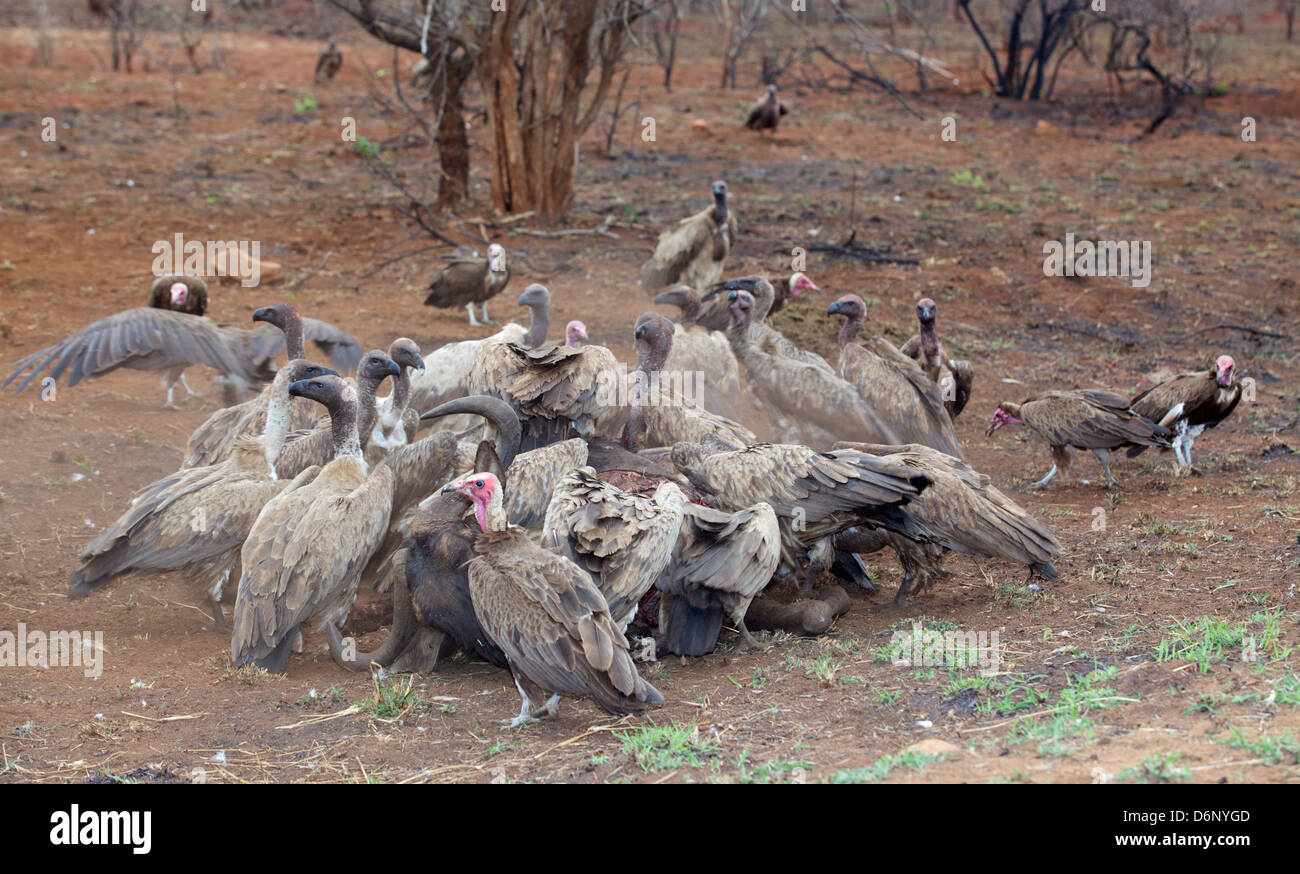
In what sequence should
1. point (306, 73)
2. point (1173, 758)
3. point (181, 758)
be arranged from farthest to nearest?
point (306, 73), point (181, 758), point (1173, 758)

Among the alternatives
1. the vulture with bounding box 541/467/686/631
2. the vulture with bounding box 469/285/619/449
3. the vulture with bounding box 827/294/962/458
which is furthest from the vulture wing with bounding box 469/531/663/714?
the vulture with bounding box 827/294/962/458

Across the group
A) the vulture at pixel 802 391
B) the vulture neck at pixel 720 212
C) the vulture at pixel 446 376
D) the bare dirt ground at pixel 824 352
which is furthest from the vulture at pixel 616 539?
the vulture neck at pixel 720 212

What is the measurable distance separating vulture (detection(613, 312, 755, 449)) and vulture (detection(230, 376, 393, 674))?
5.42 feet

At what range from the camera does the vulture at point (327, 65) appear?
24.6 m

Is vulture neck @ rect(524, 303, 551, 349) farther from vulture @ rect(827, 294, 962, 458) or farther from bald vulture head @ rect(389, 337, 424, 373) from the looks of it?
vulture @ rect(827, 294, 962, 458)

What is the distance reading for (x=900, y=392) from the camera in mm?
7676

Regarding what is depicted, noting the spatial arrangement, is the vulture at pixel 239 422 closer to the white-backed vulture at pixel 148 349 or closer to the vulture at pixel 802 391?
the white-backed vulture at pixel 148 349

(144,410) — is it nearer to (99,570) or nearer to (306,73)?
(99,570)

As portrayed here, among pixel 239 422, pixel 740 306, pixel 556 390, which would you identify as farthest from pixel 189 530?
pixel 740 306

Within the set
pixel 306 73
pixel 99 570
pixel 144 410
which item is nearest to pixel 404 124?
pixel 306 73

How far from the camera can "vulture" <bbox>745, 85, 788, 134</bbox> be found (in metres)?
20.2

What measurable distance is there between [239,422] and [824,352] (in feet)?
15.3

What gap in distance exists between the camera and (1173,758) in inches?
140

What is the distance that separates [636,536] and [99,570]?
2.50 m
